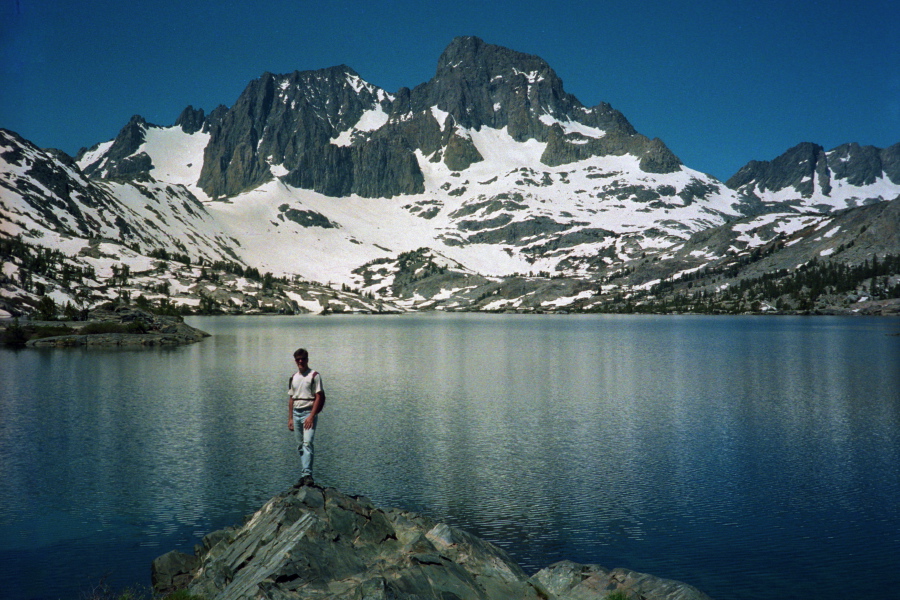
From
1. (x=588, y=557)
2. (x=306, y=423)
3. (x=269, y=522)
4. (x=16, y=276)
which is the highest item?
(x=16, y=276)

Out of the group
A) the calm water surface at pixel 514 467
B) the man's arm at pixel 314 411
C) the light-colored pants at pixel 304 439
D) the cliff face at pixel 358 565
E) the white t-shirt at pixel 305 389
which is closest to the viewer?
the cliff face at pixel 358 565

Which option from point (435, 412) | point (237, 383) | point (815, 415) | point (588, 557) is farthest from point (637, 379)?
point (588, 557)

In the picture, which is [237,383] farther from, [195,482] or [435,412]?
[195,482]

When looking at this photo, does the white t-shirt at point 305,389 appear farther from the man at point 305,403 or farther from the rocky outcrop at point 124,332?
the rocky outcrop at point 124,332

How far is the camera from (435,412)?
48656 mm

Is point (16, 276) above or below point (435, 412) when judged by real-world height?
above

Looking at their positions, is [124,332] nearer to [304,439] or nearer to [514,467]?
[514,467]

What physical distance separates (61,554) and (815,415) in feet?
156

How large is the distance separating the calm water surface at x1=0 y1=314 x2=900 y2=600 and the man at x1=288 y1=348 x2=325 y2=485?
13.7 feet

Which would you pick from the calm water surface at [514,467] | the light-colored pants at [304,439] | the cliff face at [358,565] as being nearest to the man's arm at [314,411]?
the light-colored pants at [304,439]

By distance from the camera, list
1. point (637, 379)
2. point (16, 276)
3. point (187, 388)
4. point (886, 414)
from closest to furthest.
→ point (886, 414)
point (187, 388)
point (637, 379)
point (16, 276)

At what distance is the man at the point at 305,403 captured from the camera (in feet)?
79.0

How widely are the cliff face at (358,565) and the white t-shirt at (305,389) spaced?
391 centimetres

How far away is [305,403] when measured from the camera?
→ 24.5 metres
